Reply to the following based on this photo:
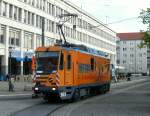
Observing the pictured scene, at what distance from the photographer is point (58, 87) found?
91.5 ft

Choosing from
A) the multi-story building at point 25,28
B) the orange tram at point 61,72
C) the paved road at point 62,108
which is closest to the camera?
the paved road at point 62,108

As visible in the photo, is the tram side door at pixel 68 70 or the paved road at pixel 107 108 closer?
the paved road at pixel 107 108

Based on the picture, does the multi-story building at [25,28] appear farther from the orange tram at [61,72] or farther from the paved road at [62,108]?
the paved road at [62,108]

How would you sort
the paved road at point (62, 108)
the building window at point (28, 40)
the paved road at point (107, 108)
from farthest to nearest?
1. the building window at point (28, 40)
2. the paved road at point (62, 108)
3. the paved road at point (107, 108)

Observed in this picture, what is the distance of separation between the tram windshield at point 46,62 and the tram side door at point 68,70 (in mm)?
808

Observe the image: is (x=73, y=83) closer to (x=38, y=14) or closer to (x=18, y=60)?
(x=18, y=60)

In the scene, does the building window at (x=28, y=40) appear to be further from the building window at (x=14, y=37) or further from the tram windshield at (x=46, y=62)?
the tram windshield at (x=46, y=62)

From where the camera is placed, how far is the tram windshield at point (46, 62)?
2816 centimetres

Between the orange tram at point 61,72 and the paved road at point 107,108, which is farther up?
the orange tram at point 61,72

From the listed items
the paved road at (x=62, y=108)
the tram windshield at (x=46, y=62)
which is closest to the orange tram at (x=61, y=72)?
the tram windshield at (x=46, y=62)

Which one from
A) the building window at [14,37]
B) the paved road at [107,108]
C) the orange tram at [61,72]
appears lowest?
the paved road at [107,108]

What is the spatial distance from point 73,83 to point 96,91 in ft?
34.9

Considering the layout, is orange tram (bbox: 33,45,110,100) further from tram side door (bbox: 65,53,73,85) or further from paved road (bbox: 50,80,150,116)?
paved road (bbox: 50,80,150,116)

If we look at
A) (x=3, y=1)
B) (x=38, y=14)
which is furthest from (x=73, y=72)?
(x=38, y=14)
